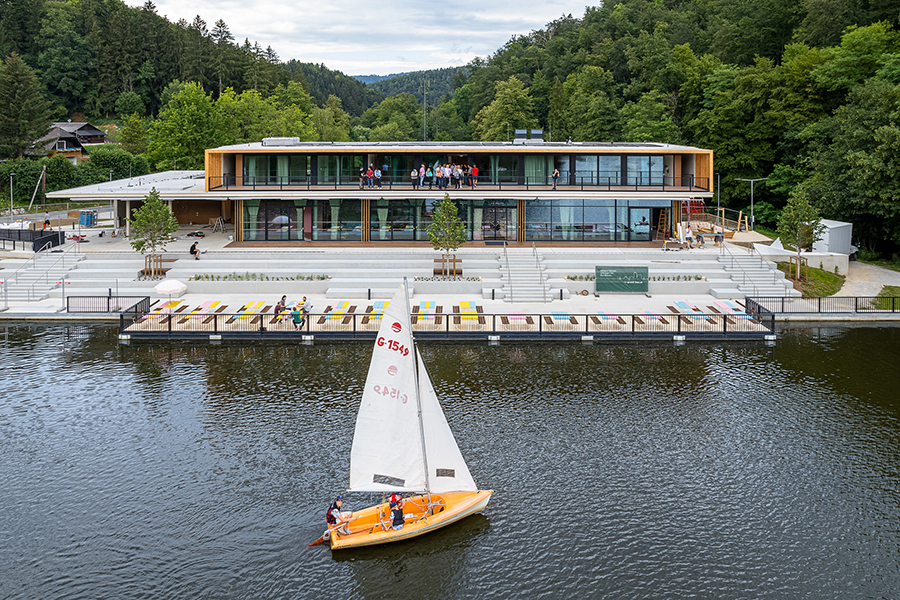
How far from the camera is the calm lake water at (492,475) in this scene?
20547 mm

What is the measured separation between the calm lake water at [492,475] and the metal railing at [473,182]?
23483mm

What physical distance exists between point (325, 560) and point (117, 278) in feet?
123

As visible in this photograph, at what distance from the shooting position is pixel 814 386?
1368 inches

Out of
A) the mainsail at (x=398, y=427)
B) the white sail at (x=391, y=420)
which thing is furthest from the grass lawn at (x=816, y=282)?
the white sail at (x=391, y=420)

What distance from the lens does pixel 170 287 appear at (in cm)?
4806

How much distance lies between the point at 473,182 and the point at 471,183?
16 centimetres

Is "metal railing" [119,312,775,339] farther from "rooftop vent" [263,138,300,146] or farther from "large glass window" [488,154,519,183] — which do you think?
"rooftop vent" [263,138,300,146]

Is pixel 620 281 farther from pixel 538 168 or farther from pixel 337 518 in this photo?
pixel 337 518

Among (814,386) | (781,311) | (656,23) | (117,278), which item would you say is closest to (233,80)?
(656,23)

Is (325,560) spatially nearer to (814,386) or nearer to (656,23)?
(814,386)

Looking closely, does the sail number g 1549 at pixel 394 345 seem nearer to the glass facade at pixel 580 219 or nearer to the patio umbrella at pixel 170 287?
the patio umbrella at pixel 170 287

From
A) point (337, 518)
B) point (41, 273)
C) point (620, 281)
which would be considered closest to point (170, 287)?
point (41, 273)

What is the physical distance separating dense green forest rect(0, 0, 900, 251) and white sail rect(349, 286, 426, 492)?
143 feet

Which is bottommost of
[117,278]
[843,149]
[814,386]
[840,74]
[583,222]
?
[814,386]
